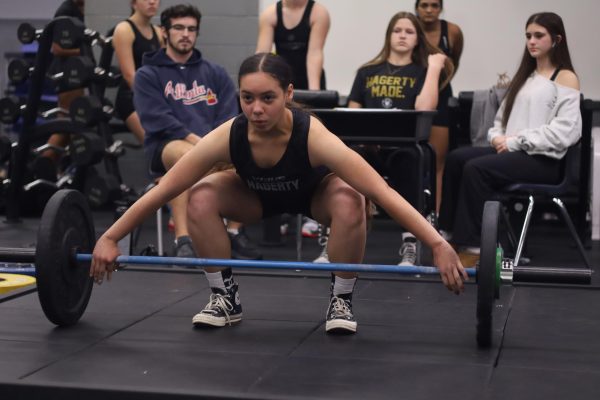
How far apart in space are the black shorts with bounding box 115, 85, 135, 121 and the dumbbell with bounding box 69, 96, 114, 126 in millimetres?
144

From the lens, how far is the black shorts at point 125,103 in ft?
18.6

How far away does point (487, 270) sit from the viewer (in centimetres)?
271

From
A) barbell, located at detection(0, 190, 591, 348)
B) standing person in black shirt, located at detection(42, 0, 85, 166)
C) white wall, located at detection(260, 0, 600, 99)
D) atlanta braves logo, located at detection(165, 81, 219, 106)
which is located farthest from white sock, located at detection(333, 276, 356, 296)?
standing person in black shirt, located at detection(42, 0, 85, 166)

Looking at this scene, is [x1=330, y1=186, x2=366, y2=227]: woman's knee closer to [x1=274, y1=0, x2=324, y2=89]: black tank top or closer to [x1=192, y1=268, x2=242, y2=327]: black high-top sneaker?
[x1=192, y1=268, x2=242, y2=327]: black high-top sneaker

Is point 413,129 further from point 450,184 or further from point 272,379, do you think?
point 272,379

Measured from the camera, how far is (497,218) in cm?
279

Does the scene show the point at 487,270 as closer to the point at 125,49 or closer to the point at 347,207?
the point at 347,207

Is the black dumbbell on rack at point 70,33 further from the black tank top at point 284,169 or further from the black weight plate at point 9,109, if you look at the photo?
the black tank top at point 284,169

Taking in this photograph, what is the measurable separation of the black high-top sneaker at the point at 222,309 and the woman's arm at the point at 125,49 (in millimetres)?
2589

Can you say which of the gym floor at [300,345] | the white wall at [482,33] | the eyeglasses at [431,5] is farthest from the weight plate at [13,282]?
the white wall at [482,33]

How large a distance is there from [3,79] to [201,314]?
23.6ft

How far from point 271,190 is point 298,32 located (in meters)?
2.45

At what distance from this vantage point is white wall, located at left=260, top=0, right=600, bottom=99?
5.99m

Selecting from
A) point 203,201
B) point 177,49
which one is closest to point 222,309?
point 203,201
